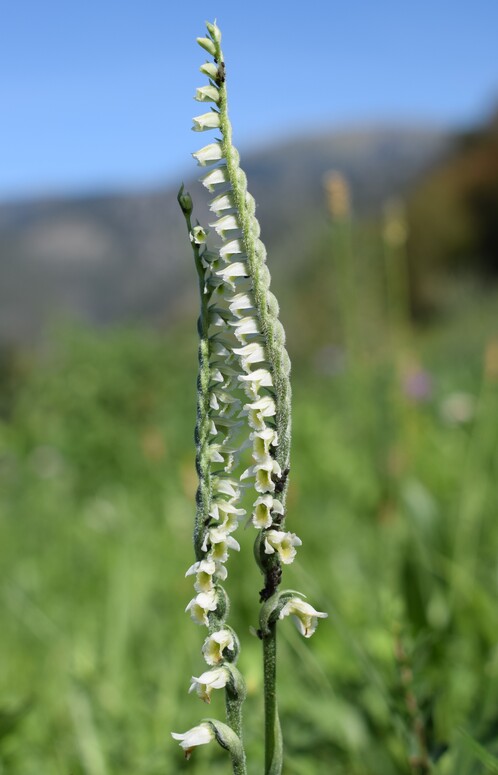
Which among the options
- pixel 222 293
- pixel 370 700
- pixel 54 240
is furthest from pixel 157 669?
pixel 54 240

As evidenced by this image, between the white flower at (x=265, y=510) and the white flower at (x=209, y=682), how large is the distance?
0.15 m

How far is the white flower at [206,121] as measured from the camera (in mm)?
761

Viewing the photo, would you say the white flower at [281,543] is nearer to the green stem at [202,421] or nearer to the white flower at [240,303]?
the green stem at [202,421]

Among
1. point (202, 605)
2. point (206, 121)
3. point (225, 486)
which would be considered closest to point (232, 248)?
point (206, 121)

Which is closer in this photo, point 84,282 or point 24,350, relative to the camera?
point 24,350

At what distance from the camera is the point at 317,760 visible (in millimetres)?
1587

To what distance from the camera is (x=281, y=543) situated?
2.59 ft

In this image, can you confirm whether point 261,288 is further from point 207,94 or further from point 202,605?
point 202,605

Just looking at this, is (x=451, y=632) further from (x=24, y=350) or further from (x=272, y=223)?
(x=272, y=223)

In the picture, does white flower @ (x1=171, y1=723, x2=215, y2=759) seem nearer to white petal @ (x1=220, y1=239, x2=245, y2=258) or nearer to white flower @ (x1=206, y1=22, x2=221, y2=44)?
white petal @ (x1=220, y1=239, x2=245, y2=258)

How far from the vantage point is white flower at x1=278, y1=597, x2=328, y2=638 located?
0.80 meters

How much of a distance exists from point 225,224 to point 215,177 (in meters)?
0.04

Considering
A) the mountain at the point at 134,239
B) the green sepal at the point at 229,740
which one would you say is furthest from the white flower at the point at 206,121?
the mountain at the point at 134,239

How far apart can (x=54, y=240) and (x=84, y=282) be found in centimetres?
305
